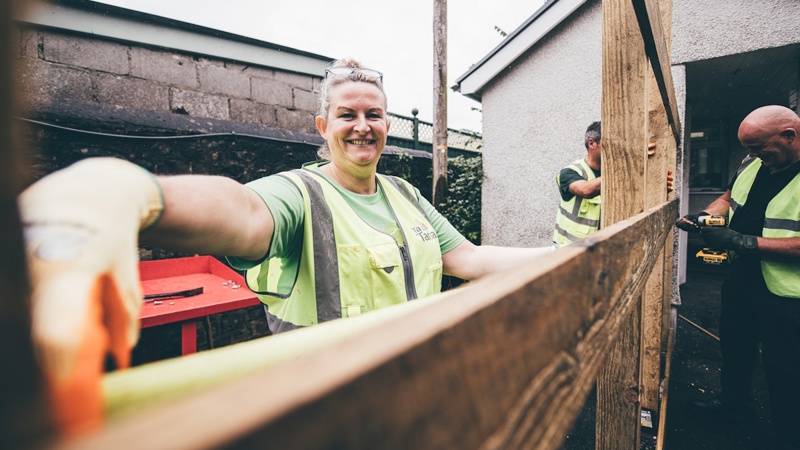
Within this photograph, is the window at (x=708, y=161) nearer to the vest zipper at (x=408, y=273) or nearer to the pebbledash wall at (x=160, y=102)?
the pebbledash wall at (x=160, y=102)

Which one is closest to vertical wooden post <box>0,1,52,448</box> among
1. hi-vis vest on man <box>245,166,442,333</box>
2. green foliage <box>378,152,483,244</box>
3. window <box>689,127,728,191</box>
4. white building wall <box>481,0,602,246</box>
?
hi-vis vest on man <box>245,166,442,333</box>

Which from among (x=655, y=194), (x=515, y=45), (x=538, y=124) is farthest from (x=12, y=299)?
(x=515, y=45)

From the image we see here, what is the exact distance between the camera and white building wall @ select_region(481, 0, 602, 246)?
477cm

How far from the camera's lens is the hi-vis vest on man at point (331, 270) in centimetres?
125

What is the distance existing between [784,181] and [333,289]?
3112 mm

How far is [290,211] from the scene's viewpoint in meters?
1.11

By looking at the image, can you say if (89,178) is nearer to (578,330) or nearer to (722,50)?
(578,330)

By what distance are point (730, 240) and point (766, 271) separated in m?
0.28

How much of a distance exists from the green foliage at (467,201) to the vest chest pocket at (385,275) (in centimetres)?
467

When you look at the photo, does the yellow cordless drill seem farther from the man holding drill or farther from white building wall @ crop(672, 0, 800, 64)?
white building wall @ crop(672, 0, 800, 64)

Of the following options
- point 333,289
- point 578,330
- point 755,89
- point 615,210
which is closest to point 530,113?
point 755,89

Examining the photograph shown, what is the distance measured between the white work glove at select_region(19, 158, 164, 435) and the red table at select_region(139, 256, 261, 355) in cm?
194

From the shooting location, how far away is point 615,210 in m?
1.26

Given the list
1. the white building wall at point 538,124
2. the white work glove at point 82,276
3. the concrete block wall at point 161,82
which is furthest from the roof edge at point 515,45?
the white work glove at point 82,276
